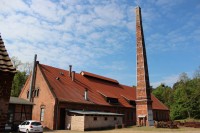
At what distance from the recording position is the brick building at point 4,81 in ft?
19.4

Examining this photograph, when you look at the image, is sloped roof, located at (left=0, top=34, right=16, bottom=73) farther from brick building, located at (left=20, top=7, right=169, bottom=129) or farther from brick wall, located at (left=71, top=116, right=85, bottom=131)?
brick building, located at (left=20, top=7, right=169, bottom=129)

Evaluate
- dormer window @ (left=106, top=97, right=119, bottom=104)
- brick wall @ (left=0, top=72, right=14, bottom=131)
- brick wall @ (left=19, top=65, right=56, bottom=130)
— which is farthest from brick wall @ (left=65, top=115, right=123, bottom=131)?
brick wall @ (left=0, top=72, right=14, bottom=131)

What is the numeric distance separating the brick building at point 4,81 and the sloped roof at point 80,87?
89.1 ft

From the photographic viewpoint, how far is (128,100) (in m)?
48.4

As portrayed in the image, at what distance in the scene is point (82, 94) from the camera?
3844 centimetres

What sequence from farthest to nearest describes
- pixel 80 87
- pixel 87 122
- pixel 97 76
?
pixel 97 76 → pixel 80 87 → pixel 87 122

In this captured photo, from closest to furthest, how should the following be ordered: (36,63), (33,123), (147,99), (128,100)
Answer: (33,123)
(36,63)
(147,99)
(128,100)

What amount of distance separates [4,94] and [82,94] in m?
32.6

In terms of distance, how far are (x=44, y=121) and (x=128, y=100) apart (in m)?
20.5

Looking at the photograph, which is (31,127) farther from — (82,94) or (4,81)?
(4,81)

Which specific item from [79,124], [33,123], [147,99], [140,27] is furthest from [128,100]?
[33,123]

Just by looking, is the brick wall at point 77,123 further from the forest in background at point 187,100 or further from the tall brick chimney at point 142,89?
the forest in background at point 187,100

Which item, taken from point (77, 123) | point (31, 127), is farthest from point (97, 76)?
point (31, 127)

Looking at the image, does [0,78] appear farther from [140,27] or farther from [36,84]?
[140,27]
